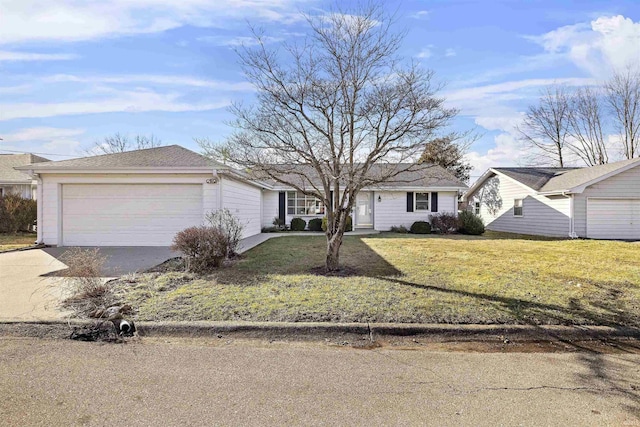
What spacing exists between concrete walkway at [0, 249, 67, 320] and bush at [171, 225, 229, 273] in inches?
87.9

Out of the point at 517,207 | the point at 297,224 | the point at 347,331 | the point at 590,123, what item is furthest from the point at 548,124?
the point at 347,331

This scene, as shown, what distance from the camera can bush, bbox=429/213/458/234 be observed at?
64.7ft

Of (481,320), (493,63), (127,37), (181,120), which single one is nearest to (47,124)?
(181,120)

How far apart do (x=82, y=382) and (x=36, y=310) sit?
276cm

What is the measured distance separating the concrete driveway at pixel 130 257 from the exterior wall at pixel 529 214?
17.4 m

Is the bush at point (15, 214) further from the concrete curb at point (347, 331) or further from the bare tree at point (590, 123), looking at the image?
the bare tree at point (590, 123)

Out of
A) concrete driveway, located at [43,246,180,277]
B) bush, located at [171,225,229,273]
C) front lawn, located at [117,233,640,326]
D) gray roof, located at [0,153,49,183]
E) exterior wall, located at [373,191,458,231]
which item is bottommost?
front lawn, located at [117,233,640,326]

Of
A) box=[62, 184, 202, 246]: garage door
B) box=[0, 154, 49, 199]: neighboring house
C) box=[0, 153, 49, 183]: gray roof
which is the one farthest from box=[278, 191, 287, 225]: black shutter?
box=[0, 154, 49, 199]: neighboring house

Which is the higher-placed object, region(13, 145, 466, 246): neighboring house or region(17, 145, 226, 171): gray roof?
region(17, 145, 226, 171): gray roof

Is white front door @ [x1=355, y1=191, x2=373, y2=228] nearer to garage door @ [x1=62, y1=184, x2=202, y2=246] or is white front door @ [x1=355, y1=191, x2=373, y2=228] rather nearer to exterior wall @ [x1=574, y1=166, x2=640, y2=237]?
exterior wall @ [x1=574, y1=166, x2=640, y2=237]

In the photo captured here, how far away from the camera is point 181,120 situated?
1349 centimetres

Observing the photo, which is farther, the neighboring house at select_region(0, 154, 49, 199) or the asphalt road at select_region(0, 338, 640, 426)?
the neighboring house at select_region(0, 154, 49, 199)

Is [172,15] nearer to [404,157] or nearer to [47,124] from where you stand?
[404,157]

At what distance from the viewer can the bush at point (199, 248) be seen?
7.95 metres
